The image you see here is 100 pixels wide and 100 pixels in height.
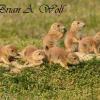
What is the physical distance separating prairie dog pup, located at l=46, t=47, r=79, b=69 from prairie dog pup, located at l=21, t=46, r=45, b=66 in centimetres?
21

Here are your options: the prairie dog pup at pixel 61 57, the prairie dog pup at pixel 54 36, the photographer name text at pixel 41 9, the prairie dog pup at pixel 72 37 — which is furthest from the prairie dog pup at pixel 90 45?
the photographer name text at pixel 41 9

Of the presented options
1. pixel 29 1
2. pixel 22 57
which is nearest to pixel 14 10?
pixel 29 1

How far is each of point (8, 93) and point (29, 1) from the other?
736 cm

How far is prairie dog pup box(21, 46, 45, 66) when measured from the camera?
1009cm

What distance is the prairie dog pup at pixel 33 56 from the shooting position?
10088mm

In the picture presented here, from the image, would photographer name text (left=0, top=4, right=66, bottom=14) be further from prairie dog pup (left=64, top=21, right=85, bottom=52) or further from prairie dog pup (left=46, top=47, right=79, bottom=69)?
prairie dog pup (left=46, top=47, right=79, bottom=69)

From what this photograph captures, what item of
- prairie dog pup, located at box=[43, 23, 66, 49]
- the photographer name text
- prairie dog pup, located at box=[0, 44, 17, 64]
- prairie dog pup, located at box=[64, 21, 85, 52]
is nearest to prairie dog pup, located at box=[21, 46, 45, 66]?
prairie dog pup, located at box=[0, 44, 17, 64]

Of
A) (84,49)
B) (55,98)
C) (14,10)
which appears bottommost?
(55,98)

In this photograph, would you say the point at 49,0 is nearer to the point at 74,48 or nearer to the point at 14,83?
the point at 74,48

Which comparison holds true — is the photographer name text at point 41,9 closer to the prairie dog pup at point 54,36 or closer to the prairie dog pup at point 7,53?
the prairie dog pup at point 54,36

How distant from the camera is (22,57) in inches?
423

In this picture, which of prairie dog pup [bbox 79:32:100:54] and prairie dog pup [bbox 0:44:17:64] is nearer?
prairie dog pup [bbox 0:44:17:64]

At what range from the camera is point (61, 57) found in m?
10.2

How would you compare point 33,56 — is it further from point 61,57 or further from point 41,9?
point 41,9
